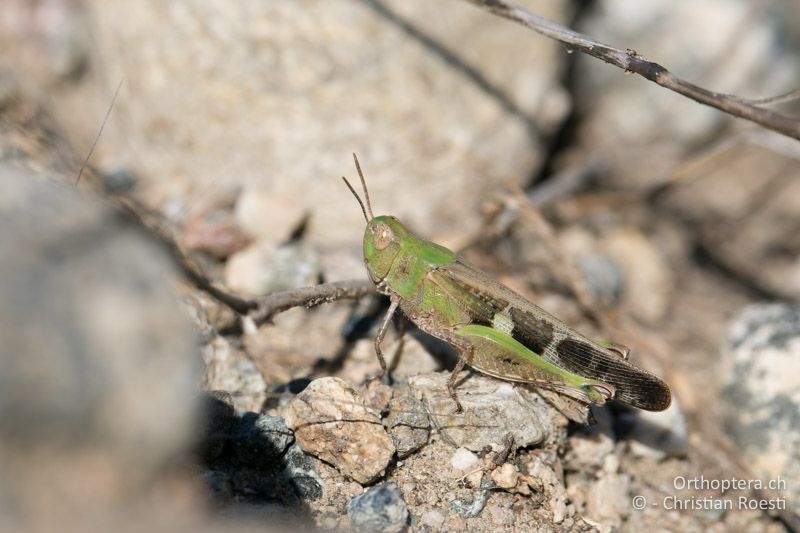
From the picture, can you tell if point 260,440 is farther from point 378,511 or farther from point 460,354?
point 460,354

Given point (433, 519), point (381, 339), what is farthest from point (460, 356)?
point (433, 519)

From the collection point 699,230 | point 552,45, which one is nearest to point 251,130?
point 552,45

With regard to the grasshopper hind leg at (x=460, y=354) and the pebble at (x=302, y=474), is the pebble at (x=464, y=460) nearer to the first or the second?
the grasshopper hind leg at (x=460, y=354)

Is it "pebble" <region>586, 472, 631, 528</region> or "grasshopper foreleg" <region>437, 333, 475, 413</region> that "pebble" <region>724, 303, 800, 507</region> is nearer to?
"pebble" <region>586, 472, 631, 528</region>

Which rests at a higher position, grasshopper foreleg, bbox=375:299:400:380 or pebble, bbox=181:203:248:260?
pebble, bbox=181:203:248:260

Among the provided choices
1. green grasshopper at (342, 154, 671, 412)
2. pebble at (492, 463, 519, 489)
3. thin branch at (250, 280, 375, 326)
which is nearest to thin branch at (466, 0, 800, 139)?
green grasshopper at (342, 154, 671, 412)

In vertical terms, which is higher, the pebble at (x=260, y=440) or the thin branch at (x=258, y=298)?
the thin branch at (x=258, y=298)

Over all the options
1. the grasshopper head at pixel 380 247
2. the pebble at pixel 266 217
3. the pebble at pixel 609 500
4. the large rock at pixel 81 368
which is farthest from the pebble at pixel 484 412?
the pebble at pixel 266 217

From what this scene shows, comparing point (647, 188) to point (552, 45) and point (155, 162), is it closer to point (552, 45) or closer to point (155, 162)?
point (552, 45)
